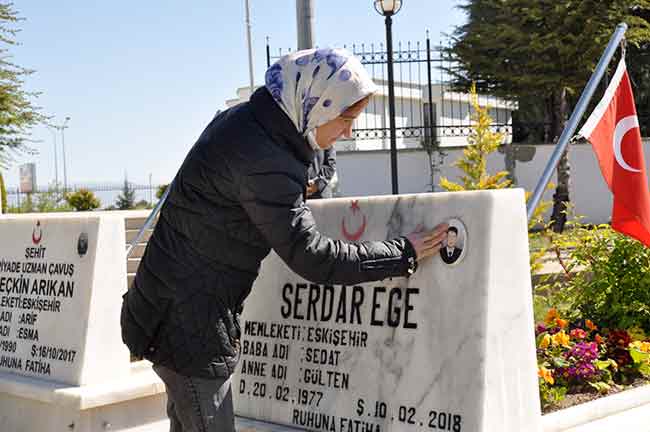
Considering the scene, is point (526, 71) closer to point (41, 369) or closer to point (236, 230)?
point (41, 369)

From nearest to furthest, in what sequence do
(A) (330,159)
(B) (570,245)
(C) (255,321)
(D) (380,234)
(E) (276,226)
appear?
(E) (276,226)
(D) (380,234)
(C) (255,321)
(B) (570,245)
(A) (330,159)

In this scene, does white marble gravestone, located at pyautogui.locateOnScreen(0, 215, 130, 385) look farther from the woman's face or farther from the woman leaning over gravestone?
the woman's face

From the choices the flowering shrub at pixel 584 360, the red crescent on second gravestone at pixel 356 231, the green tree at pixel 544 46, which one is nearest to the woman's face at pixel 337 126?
the red crescent on second gravestone at pixel 356 231

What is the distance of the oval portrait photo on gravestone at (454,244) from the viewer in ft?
10.4

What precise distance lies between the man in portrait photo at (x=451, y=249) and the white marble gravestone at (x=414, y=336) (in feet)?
0.06

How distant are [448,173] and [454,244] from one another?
63.1 feet

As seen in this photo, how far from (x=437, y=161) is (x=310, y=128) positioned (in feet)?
64.2

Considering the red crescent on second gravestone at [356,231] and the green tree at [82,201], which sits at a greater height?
the red crescent on second gravestone at [356,231]

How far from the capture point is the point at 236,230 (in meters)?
2.85

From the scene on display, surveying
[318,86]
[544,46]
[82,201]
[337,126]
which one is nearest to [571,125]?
[337,126]

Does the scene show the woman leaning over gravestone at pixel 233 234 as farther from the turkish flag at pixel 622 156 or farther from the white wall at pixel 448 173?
the white wall at pixel 448 173

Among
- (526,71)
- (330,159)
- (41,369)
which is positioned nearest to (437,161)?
(526,71)

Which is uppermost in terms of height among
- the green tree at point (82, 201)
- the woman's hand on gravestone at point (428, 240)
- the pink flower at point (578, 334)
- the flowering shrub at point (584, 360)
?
the woman's hand on gravestone at point (428, 240)

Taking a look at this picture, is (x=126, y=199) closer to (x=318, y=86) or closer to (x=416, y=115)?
(x=416, y=115)
